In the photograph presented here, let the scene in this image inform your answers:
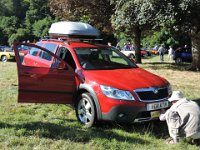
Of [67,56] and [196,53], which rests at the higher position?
[67,56]

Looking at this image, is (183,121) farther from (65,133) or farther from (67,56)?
(67,56)

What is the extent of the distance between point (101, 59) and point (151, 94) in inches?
64.3

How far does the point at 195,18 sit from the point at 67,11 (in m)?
10.1

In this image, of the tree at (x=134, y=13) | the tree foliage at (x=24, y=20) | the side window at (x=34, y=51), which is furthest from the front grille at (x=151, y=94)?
the tree foliage at (x=24, y=20)

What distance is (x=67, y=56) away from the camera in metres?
8.02

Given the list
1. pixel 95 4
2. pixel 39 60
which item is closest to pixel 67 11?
pixel 95 4

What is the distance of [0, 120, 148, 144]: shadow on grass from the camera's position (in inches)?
246

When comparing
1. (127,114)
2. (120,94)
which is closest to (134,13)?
(120,94)

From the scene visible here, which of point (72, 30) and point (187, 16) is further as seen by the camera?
point (187, 16)

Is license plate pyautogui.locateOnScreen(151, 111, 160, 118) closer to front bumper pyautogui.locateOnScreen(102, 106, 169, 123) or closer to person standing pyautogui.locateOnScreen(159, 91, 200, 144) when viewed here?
front bumper pyautogui.locateOnScreen(102, 106, 169, 123)

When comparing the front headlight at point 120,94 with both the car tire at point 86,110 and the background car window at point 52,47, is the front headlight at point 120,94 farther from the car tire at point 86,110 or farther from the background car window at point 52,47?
the background car window at point 52,47

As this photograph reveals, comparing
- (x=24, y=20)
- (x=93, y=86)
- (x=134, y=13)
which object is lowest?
(x=93, y=86)

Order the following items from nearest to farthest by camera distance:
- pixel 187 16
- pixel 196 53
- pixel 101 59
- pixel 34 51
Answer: pixel 101 59 < pixel 34 51 < pixel 187 16 < pixel 196 53

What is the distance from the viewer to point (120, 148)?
584cm
